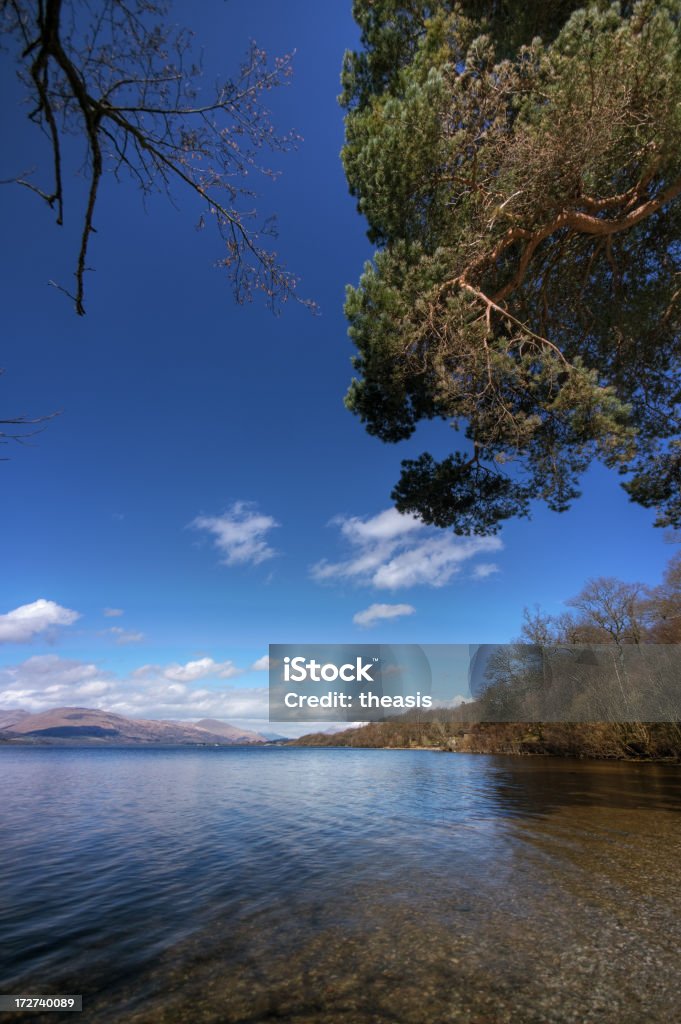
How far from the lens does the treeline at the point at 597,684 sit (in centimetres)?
2441

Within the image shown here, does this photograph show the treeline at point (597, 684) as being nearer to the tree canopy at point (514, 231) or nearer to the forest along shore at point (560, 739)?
the forest along shore at point (560, 739)

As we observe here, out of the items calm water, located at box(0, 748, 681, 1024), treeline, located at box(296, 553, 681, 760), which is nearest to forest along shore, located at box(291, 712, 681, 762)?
treeline, located at box(296, 553, 681, 760)

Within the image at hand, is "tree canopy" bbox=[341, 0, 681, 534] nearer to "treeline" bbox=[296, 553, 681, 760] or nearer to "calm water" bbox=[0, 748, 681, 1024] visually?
"calm water" bbox=[0, 748, 681, 1024]

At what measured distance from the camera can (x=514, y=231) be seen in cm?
823

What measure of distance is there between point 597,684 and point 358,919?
1125 inches

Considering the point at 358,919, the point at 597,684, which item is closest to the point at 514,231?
the point at 358,919

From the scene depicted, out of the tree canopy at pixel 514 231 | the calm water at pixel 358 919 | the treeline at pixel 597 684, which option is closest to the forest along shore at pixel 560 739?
the treeline at pixel 597 684

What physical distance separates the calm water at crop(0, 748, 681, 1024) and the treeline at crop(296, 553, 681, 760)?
1772cm

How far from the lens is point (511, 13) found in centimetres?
860

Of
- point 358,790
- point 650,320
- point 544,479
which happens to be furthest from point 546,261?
point 358,790

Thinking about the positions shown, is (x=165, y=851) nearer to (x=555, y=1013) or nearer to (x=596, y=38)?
(x=555, y=1013)

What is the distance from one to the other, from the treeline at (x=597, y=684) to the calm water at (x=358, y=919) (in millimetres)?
17721

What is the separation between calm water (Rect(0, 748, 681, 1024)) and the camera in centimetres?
304

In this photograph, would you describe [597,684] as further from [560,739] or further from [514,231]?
[514,231]
